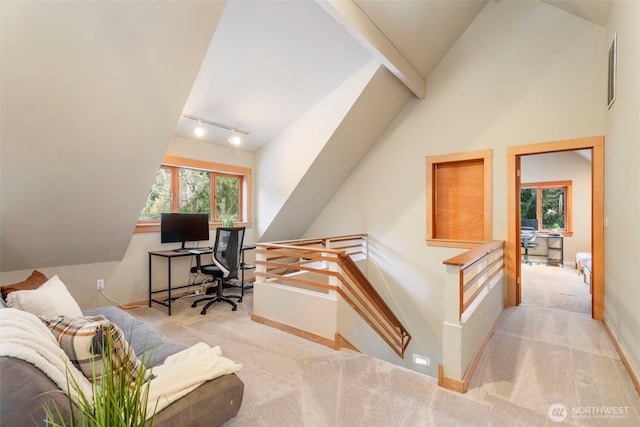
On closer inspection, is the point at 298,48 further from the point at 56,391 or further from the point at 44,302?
the point at 56,391

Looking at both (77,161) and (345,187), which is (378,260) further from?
(77,161)

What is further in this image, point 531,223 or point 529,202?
point 529,202

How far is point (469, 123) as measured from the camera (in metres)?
4.07

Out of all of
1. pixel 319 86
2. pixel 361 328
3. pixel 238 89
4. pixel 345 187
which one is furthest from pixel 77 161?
pixel 345 187

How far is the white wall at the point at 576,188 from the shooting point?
6.68 meters

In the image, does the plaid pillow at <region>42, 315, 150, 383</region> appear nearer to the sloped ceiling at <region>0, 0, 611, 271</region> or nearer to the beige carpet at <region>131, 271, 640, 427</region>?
the beige carpet at <region>131, 271, 640, 427</region>

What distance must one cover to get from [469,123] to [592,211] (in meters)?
1.74

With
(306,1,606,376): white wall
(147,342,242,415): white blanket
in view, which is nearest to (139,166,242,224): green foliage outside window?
(306,1,606,376): white wall

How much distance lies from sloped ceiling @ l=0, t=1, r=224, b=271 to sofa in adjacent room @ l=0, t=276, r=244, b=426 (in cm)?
106

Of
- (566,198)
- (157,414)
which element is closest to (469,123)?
(157,414)

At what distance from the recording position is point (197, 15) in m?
2.28

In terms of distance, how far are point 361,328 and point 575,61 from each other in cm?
391

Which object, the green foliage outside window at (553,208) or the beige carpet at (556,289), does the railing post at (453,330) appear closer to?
the beige carpet at (556,289)

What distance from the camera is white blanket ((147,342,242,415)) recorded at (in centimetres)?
139
